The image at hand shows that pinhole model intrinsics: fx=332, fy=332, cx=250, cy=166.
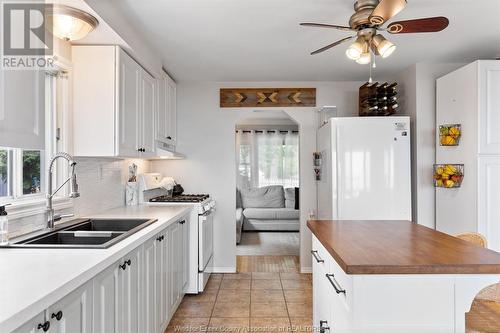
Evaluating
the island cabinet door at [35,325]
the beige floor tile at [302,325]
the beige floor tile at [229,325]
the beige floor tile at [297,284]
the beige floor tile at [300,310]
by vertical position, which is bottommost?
the beige floor tile at [229,325]

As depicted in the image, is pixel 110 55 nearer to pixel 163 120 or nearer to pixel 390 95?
pixel 163 120

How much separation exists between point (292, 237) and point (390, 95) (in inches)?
135

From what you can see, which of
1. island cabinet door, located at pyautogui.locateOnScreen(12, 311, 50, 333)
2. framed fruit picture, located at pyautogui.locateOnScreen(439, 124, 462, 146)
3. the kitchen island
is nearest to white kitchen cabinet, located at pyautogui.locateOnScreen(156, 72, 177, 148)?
island cabinet door, located at pyautogui.locateOnScreen(12, 311, 50, 333)

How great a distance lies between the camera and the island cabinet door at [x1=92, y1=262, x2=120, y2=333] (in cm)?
144

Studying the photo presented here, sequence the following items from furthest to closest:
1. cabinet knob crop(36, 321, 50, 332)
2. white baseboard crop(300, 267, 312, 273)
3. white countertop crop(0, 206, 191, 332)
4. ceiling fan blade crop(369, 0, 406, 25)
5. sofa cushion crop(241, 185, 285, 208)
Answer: sofa cushion crop(241, 185, 285, 208), white baseboard crop(300, 267, 312, 273), ceiling fan blade crop(369, 0, 406, 25), cabinet knob crop(36, 321, 50, 332), white countertop crop(0, 206, 191, 332)

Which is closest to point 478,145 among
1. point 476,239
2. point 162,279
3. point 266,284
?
point 476,239

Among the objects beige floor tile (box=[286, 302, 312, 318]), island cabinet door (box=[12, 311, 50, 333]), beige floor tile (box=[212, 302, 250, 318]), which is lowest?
beige floor tile (box=[212, 302, 250, 318])

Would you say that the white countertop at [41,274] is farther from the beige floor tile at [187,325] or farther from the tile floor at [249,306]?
the tile floor at [249,306]

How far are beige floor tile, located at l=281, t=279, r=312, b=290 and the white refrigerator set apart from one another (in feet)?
2.98

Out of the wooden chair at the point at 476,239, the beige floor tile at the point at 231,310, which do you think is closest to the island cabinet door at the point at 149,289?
the beige floor tile at the point at 231,310

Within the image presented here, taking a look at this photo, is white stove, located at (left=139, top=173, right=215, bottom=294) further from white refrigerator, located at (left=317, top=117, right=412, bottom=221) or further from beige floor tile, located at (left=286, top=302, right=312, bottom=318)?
white refrigerator, located at (left=317, top=117, right=412, bottom=221)

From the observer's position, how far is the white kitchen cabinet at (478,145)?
2.80 m

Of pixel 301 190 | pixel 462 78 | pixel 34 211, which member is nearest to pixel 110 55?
pixel 34 211

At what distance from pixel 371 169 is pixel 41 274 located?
2889 mm
